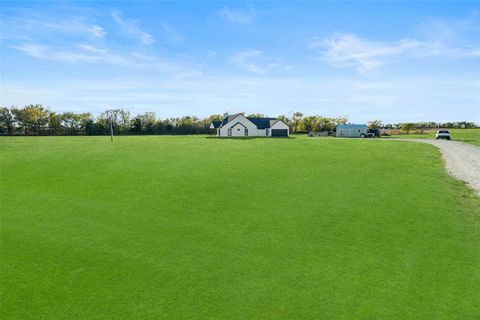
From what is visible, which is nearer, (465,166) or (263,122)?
(465,166)

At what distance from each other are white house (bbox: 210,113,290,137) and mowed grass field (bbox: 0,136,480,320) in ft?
161

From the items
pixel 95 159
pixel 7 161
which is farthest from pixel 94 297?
pixel 7 161

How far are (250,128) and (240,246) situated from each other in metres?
60.1

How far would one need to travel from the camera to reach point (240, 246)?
10.6 metres

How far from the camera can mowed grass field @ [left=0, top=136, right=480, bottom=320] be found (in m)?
7.76

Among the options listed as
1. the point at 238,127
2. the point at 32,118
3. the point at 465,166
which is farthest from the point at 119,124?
the point at 465,166

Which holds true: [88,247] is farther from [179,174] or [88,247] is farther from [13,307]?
[179,174]

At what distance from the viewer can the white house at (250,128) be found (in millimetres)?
68875

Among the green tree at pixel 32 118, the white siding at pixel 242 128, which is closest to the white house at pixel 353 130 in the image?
the white siding at pixel 242 128

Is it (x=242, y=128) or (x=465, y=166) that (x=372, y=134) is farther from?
(x=465, y=166)

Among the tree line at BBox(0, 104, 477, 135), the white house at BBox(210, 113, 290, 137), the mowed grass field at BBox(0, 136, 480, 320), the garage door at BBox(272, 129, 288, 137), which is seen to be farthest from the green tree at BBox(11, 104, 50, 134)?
the mowed grass field at BBox(0, 136, 480, 320)

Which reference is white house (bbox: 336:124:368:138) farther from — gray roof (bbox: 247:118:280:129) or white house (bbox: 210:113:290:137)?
gray roof (bbox: 247:118:280:129)

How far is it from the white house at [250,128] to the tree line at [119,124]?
24.1m

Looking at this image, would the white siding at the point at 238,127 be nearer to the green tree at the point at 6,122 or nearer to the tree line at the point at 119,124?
the tree line at the point at 119,124
